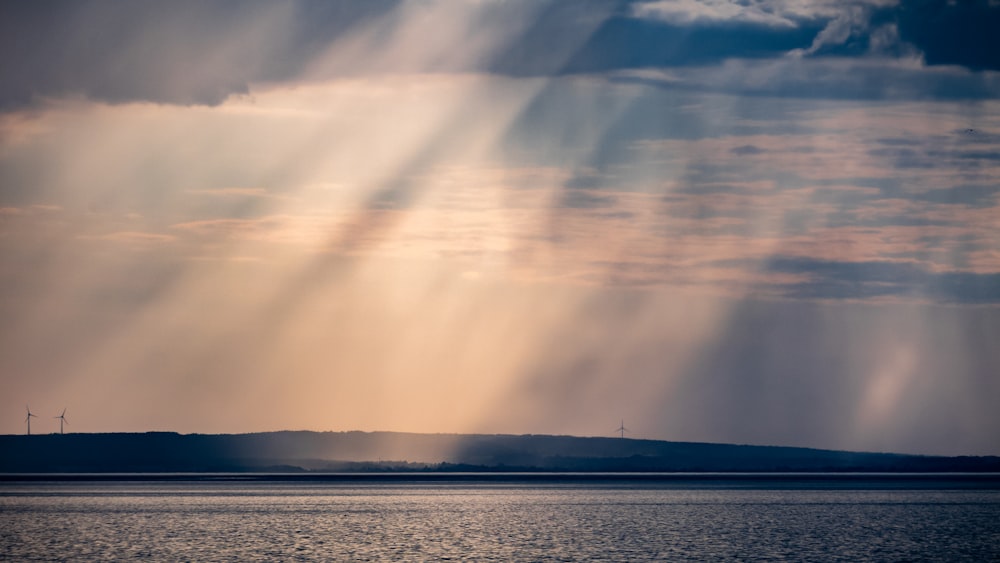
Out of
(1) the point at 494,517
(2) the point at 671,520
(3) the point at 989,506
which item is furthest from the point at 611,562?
(3) the point at 989,506

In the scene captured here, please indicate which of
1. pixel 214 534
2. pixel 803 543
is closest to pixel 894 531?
pixel 803 543

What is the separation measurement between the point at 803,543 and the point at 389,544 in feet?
107

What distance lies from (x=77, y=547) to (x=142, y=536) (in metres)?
12.3

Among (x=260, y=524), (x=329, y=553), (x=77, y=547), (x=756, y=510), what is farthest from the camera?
(x=756, y=510)

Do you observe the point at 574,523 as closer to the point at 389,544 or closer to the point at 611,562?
the point at 389,544

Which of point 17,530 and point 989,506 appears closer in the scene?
point 17,530

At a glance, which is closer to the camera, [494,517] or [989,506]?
[494,517]

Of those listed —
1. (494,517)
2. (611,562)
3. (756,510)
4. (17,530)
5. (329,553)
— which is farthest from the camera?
(756,510)

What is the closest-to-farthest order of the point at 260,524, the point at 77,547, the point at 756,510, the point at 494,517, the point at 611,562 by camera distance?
1. the point at 611,562
2. the point at 77,547
3. the point at 260,524
4. the point at 494,517
5. the point at 756,510

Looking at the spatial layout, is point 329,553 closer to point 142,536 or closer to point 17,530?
point 142,536

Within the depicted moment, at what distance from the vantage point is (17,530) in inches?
4503

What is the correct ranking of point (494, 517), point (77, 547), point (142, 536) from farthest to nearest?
point (494, 517)
point (142, 536)
point (77, 547)

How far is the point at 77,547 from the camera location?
307 feet

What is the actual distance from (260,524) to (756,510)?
207 feet
